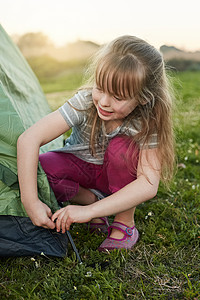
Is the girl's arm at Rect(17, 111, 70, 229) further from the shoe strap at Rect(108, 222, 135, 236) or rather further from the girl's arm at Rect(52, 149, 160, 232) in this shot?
the shoe strap at Rect(108, 222, 135, 236)

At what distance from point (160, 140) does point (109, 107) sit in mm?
367

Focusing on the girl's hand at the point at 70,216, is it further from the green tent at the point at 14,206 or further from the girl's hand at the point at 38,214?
the green tent at the point at 14,206

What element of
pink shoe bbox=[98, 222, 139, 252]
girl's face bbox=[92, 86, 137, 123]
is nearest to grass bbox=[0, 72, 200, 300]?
pink shoe bbox=[98, 222, 139, 252]

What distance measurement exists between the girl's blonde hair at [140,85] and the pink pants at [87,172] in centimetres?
12

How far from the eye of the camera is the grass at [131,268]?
1701mm

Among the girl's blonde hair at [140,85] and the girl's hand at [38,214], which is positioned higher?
the girl's blonde hair at [140,85]

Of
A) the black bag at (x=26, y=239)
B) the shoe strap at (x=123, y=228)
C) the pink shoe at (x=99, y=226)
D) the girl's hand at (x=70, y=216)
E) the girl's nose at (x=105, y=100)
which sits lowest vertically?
the pink shoe at (x=99, y=226)

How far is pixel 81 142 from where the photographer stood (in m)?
2.20

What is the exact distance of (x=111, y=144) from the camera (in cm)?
204

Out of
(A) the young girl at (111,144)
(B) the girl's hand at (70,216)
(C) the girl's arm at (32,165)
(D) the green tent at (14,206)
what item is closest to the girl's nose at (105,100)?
(A) the young girl at (111,144)

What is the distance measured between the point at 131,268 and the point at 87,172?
66cm

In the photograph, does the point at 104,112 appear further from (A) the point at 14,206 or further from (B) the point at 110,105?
(A) the point at 14,206

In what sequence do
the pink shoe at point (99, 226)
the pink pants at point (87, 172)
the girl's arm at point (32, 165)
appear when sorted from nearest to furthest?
the girl's arm at point (32, 165), the pink pants at point (87, 172), the pink shoe at point (99, 226)

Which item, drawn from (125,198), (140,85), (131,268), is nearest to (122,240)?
(131,268)
